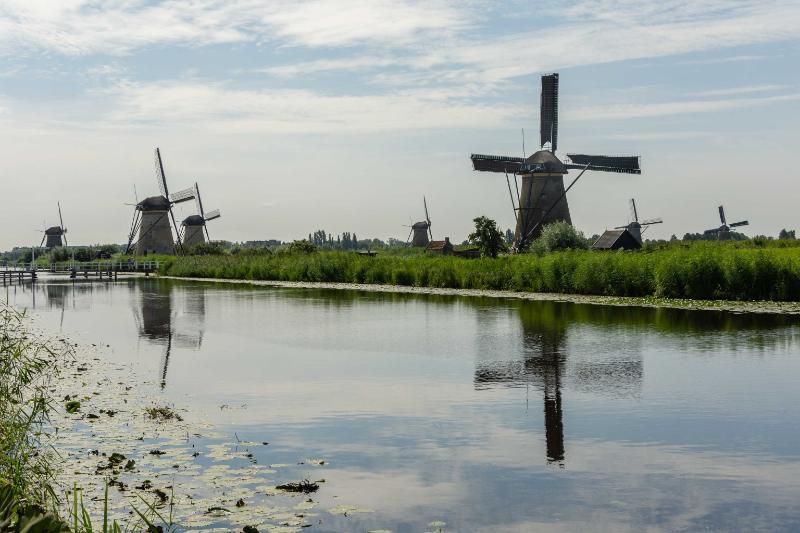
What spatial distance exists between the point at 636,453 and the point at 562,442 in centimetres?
86

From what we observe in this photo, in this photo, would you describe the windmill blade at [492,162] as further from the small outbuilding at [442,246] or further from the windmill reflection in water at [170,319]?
the windmill reflection in water at [170,319]

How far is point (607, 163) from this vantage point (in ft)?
198

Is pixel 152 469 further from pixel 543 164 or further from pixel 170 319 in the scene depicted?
pixel 543 164

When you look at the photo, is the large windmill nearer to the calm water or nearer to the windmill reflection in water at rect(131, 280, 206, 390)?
the windmill reflection in water at rect(131, 280, 206, 390)

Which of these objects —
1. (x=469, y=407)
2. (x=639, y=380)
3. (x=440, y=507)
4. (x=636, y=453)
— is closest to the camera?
(x=440, y=507)

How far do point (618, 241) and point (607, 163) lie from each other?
835cm

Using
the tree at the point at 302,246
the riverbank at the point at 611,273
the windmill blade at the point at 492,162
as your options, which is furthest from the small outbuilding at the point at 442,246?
the riverbank at the point at 611,273

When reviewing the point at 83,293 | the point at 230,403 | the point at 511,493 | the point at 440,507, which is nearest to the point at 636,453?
the point at 511,493

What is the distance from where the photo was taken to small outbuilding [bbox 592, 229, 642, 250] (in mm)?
54062

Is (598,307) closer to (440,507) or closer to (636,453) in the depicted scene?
(636,453)

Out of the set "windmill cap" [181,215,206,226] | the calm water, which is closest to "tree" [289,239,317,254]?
"windmill cap" [181,215,206,226]

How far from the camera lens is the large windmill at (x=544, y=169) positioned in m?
56.5

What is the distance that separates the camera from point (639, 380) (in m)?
13.9

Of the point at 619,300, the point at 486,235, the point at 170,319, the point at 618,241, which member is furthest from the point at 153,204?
the point at 619,300
